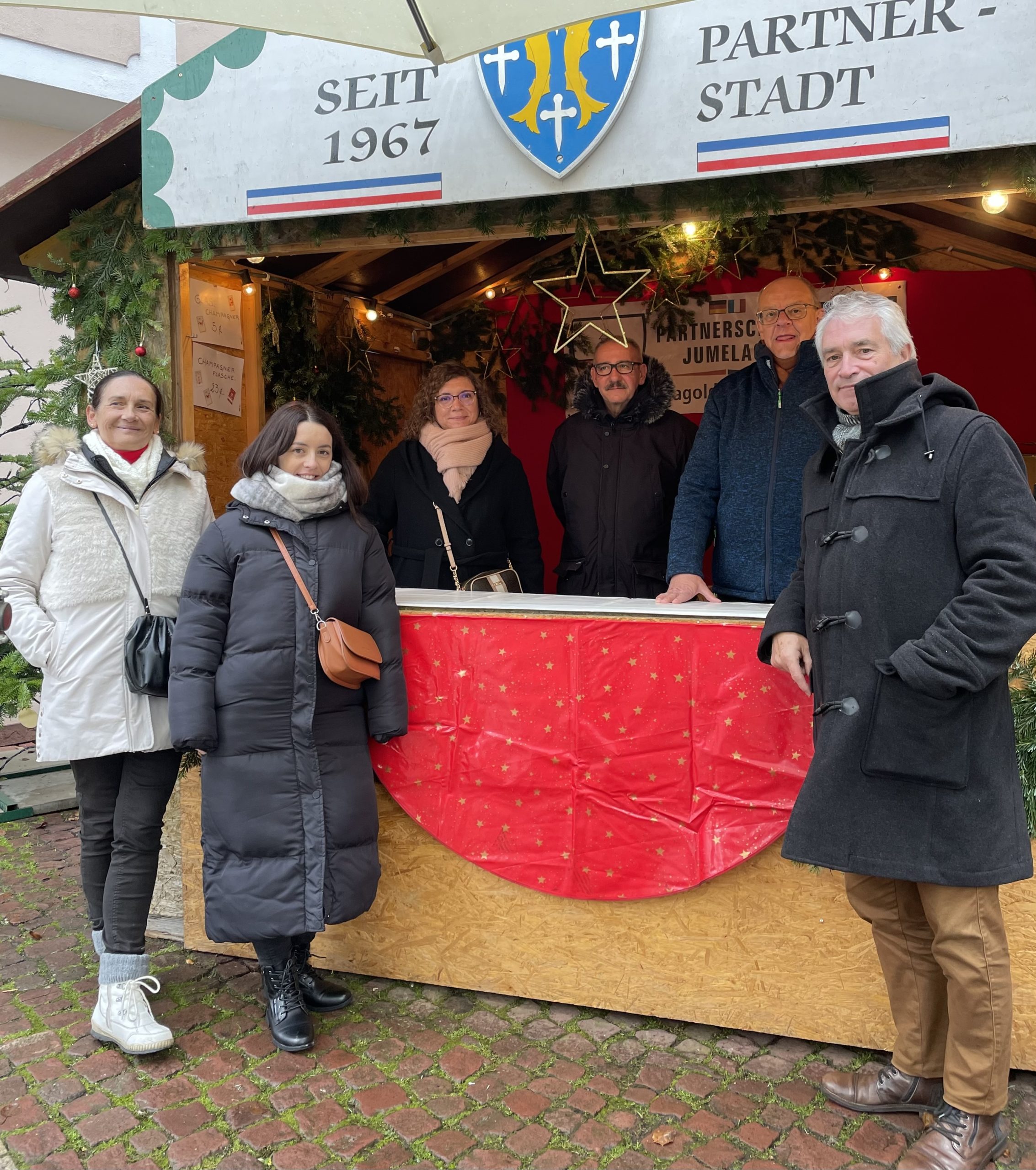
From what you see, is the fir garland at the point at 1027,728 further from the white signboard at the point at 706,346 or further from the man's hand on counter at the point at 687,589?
the white signboard at the point at 706,346

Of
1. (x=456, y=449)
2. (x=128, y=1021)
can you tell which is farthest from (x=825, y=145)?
(x=128, y=1021)

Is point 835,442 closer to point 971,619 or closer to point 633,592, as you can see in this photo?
point 971,619

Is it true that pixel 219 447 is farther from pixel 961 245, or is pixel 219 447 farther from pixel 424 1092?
pixel 961 245

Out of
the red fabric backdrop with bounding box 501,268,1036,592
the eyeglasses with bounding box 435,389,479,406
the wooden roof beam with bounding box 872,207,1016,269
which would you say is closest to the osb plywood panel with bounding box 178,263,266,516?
the eyeglasses with bounding box 435,389,479,406

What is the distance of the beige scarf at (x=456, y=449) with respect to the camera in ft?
14.4

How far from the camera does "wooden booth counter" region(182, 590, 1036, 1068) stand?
3113 mm

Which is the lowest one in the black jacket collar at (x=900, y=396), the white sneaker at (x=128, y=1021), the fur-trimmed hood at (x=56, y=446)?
the white sneaker at (x=128, y=1021)

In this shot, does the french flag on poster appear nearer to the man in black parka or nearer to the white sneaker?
the man in black parka

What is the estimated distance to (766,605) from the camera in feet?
10.9

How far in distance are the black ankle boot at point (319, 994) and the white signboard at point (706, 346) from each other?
380 centimetres

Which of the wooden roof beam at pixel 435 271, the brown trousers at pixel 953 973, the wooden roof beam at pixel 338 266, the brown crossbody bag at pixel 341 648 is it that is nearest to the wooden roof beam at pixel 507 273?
the wooden roof beam at pixel 435 271

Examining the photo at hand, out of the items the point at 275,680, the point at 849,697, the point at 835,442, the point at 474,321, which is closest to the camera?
the point at 849,697

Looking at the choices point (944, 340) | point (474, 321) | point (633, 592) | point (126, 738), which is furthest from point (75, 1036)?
point (944, 340)

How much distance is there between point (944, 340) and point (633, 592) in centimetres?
276
